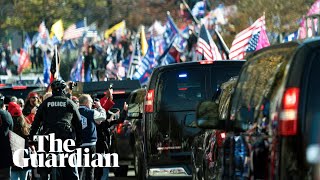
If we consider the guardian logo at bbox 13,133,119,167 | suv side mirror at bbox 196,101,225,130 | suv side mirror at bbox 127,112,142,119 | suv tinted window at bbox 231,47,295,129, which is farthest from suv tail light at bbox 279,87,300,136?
suv side mirror at bbox 127,112,142,119

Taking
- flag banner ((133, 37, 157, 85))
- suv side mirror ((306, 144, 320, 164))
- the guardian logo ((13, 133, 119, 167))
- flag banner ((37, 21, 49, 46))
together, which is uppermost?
flag banner ((37, 21, 49, 46))

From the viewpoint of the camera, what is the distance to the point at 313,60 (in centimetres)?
833

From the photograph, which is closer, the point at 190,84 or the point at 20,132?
the point at 190,84

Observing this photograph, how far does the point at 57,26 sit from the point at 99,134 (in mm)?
29678

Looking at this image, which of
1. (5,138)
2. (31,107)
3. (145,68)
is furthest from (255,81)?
(145,68)

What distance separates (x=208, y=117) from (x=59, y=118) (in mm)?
5696

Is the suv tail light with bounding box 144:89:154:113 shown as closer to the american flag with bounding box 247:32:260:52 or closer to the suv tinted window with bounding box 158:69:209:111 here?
the suv tinted window with bounding box 158:69:209:111

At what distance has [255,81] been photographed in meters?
9.51

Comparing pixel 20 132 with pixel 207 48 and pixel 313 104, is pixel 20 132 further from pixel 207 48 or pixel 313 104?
pixel 207 48

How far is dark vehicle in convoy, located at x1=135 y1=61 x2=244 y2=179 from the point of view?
16.6 metres

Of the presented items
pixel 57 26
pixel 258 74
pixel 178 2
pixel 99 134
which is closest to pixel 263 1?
pixel 57 26

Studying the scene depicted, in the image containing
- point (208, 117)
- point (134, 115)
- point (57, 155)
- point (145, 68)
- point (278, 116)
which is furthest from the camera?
point (145, 68)

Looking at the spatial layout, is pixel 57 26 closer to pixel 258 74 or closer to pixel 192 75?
pixel 192 75

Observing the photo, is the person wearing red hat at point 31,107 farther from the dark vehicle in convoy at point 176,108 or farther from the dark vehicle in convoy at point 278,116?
the dark vehicle in convoy at point 278,116
